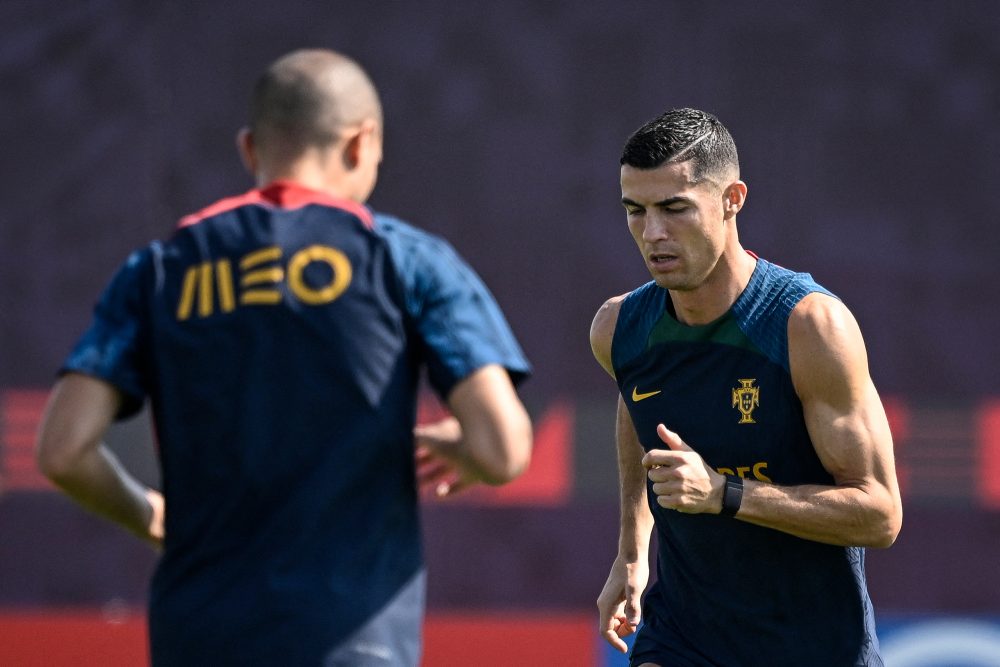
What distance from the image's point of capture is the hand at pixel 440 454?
7.81ft

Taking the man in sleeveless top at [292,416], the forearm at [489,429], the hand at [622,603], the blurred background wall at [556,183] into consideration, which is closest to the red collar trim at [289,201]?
the man in sleeveless top at [292,416]

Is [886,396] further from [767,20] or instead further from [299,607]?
[299,607]

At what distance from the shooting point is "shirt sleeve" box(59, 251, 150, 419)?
2.38 meters

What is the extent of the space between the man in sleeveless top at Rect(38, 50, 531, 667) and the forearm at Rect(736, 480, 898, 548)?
2.79 feet

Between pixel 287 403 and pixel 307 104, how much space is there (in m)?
0.55

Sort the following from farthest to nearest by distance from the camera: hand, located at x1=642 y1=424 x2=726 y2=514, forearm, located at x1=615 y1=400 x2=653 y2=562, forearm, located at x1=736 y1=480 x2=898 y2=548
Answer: forearm, located at x1=615 y1=400 x2=653 y2=562
forearm, located at x1=736 y1=480 x2=898 y2=548
hand, located at x1=642 y1=424 x2=726 y2=514

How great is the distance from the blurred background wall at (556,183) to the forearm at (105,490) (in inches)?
138

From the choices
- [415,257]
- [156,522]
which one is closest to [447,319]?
[415,257]

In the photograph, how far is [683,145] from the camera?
333 centimetres

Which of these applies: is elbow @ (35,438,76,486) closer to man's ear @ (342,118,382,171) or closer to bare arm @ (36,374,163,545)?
bare arm @ (36,374,163,545)

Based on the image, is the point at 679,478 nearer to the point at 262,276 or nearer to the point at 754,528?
the point at 754,528

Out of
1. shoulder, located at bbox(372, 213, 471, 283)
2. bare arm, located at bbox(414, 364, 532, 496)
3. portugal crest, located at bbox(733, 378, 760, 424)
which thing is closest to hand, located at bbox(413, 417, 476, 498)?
bare arm, located at bbox(414, 364, 532, 496)

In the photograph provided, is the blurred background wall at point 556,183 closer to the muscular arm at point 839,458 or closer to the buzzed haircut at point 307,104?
the muscular arm at point 839,458

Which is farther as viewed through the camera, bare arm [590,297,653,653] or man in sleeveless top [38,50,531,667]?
bare arm [590,297,653,653]
